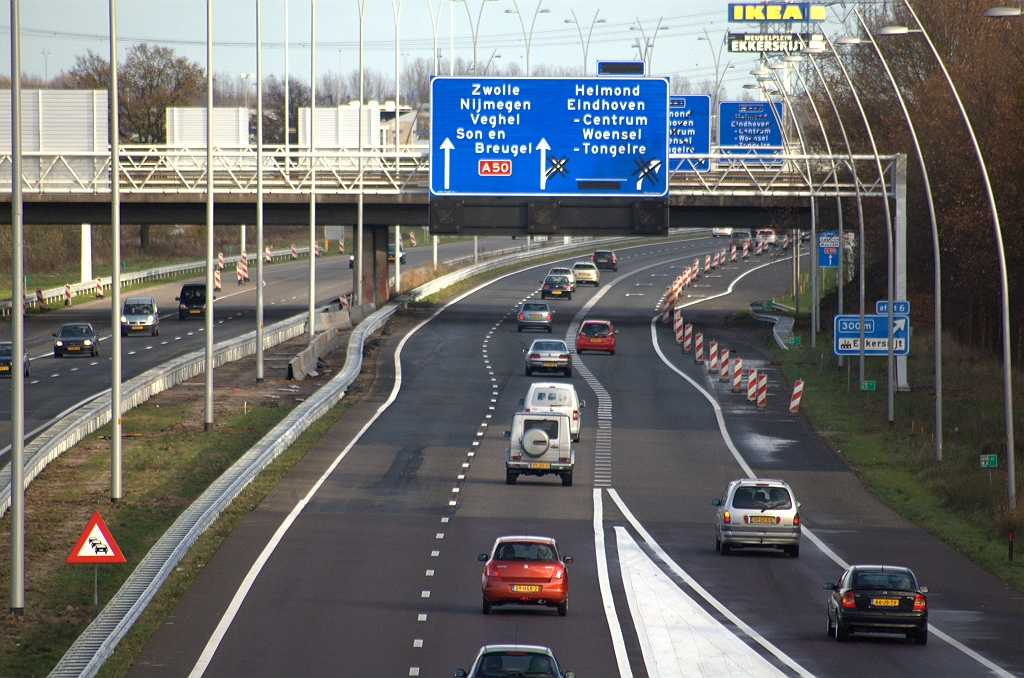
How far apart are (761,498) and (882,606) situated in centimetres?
705

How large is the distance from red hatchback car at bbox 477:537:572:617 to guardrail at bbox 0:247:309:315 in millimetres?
58572

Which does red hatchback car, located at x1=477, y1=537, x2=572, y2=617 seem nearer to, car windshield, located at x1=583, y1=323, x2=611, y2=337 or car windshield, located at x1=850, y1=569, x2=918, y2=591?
car windshield, located at x1=850, y1=569, x2=918, y2=591

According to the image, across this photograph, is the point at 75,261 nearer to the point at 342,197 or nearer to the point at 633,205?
the point at 342,197

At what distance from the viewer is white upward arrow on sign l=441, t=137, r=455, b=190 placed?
164ft

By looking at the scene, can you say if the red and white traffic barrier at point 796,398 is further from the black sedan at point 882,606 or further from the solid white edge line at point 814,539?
the black sedan at point 882,606

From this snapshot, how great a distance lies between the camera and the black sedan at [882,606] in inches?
819

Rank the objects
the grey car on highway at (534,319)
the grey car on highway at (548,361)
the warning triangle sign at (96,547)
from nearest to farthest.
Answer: the warning triangle sign at (96,547), the grey car on highway at (548,361), the grey car on highway at (534,319)

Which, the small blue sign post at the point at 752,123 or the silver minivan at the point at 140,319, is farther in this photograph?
the small blue sign post at the point at 752,123

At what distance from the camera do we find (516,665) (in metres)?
15.9

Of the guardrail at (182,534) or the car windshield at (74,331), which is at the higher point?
the car windshield at (74,331)

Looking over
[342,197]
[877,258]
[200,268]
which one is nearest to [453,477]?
[342,197]

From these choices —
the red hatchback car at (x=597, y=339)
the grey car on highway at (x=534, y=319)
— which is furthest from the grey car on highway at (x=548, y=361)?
the grey car on highway at (x=534, y=319)

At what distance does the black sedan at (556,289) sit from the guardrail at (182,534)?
1192 inches

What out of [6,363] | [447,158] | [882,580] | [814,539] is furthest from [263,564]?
[6,363]
